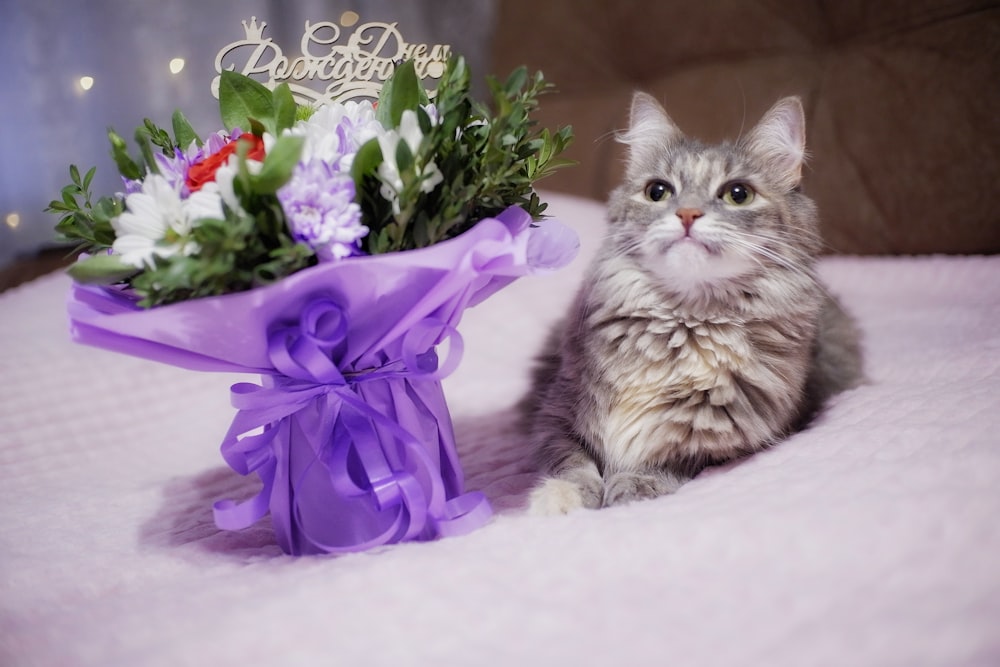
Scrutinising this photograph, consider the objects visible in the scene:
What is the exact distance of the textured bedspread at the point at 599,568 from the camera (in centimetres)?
75

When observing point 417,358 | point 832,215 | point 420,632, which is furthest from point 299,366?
point 832,215

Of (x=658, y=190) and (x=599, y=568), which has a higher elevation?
(x=658, y=190)

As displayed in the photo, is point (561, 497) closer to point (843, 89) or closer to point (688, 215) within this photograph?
point (688, 215)

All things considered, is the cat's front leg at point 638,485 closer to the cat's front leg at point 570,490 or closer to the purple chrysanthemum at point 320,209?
the cat's front leg at point 570,490

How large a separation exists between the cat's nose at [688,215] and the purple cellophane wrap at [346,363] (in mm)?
208

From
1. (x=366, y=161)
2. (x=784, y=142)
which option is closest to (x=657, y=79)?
(x=784, y=142)

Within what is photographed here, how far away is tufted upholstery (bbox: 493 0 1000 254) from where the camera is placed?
182 cm

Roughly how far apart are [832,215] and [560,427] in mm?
1174

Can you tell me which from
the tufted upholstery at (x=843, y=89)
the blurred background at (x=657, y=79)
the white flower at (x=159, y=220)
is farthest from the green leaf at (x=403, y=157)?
the tufted upholstery at (x=843, y=89)

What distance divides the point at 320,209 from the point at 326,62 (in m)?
0.40

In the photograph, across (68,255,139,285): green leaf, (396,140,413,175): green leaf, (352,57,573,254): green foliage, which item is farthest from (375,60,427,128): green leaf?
(68,255,139,285): green leaf

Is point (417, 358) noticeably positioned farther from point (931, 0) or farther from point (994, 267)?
point (931, 0)

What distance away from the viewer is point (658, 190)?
1.32 meters

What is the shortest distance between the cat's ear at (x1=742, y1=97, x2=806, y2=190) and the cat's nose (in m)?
0.23
